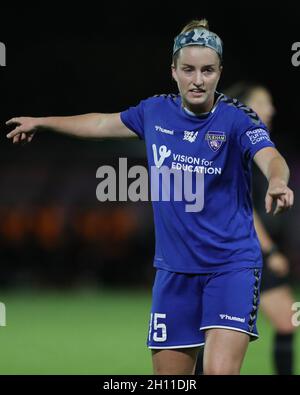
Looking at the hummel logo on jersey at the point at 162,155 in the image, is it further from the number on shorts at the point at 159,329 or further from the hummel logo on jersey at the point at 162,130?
the number on shorts at the point at 159,329

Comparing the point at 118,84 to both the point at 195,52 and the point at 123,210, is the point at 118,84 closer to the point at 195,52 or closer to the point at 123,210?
the point at 123,210

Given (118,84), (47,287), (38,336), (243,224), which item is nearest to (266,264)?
(243,224)

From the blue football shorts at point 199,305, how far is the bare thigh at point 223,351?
35 mm

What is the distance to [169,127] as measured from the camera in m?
5.06

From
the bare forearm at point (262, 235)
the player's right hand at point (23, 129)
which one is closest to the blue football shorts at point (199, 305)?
the player's right hand at point (23, 129)

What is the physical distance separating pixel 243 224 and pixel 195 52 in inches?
35.1

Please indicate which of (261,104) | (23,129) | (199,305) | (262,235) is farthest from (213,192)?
(262,235)

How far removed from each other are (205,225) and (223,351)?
63 centimetres

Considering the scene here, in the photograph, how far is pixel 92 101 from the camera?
1855 cm

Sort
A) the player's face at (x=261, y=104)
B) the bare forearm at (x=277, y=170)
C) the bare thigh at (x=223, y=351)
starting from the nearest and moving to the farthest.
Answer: the bare forearm at (x=277, y=170) → the bare thigh at (x=223, y=351) → the player's face at (x=261, y=104)

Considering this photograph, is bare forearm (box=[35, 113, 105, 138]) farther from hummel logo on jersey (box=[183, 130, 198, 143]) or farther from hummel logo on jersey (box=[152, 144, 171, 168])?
hummel logo on jersey (box=[183, 130, 198, 143])

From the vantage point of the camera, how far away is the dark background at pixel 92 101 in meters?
16.4

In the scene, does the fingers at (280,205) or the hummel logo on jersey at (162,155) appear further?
the hummel logo on jersey at (162,155)

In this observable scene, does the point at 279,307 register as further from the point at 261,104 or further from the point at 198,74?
the point at 198,74
